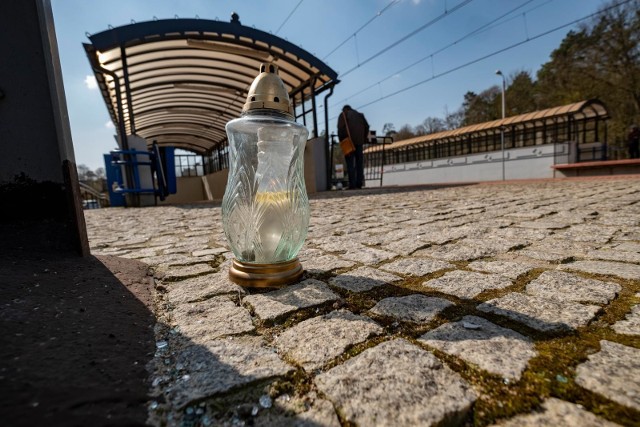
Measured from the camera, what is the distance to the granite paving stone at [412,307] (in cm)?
120

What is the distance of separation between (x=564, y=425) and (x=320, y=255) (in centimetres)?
170

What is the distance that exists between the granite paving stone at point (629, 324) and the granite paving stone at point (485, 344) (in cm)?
34

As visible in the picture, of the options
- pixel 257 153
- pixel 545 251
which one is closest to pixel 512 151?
pixel 545 251

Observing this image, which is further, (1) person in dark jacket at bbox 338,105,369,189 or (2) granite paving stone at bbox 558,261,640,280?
(1) person in dark jacket at bbox 338,105,369,189

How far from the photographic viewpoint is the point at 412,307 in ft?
4.21

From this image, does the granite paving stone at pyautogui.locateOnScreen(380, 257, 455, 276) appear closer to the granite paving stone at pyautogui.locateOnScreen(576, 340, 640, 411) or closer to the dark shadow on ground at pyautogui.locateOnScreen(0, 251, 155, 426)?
the granite paving stone at pyautogui.locateOnScreen(576, 340, 640, 411)

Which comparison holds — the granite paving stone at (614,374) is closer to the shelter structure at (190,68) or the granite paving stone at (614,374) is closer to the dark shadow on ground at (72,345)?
the dark shadow on ground at (72,345)

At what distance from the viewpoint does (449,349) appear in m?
0.96

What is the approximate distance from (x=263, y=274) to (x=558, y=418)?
1.19 metres

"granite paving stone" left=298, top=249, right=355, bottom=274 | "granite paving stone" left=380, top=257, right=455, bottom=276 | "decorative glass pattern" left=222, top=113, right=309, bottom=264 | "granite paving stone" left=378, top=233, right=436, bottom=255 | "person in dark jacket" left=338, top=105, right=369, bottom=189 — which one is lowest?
"granite paving stone" left=380, top=257, right=455, bottom=276

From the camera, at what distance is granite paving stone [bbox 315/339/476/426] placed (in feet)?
2.32

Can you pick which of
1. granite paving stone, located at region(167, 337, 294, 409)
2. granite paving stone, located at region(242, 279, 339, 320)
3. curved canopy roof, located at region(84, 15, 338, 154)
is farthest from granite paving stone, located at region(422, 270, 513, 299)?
curved canopy roof, located at region(84, 15, 338, 154)

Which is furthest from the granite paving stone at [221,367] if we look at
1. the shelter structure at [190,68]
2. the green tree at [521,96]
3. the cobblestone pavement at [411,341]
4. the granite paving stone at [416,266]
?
the green tree at [521,96]

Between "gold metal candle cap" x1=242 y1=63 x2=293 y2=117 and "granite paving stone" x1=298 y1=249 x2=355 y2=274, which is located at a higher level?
"gold metal candle cap" x1=242 y1=63 x2=293 y2=117
